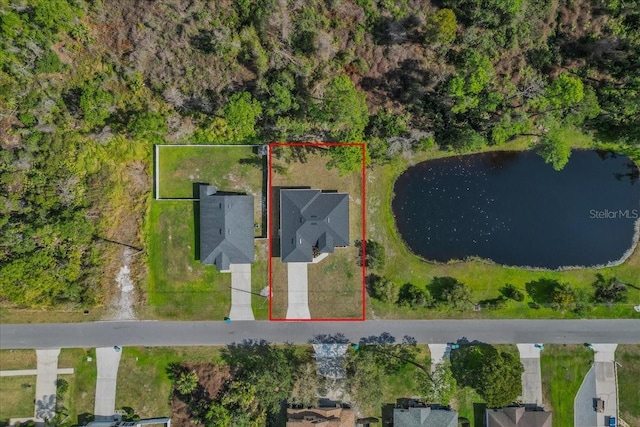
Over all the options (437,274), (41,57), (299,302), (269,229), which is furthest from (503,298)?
(41,57)

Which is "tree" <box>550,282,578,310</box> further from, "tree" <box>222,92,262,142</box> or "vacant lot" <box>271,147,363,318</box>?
"tree" <box>222,92,262,142</box>

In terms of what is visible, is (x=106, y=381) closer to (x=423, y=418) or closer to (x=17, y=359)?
(x=17, y=359)

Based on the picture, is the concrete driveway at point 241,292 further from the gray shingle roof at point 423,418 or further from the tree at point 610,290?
the tree at point 610,290

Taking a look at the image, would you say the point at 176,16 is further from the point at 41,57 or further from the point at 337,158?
the point at 337,158

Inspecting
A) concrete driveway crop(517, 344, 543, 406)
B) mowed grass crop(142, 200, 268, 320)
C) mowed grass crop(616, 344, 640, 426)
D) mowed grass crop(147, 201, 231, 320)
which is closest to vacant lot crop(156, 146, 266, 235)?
mowed grass crop(142, 200, 268, 320)

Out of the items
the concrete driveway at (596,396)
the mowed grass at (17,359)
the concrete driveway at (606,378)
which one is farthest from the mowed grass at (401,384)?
the mowed grass at (17,359)

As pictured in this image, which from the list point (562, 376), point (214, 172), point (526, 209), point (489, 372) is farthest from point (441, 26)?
point (562, 376)
